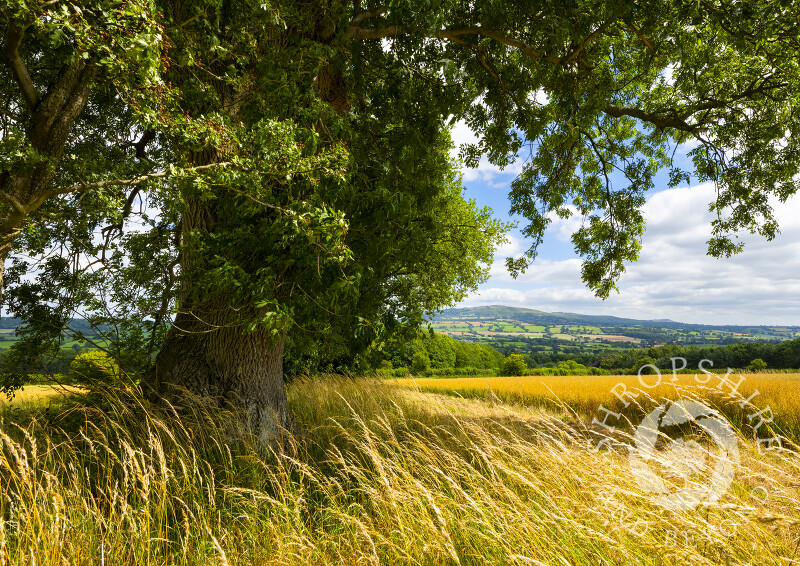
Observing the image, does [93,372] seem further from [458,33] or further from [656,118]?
[656,118]

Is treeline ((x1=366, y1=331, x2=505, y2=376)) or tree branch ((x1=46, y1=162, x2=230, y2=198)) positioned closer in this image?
tree branch ((x1=46, y1=162, x2=230, y2=198))

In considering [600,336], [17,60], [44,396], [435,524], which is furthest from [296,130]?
[600,336]

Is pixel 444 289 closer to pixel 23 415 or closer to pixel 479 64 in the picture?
pixel 479 64

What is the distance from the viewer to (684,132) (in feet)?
29.8

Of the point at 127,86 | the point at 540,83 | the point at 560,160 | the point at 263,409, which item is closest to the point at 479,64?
the point at 540,83

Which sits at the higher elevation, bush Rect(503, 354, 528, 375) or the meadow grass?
the meadow grass

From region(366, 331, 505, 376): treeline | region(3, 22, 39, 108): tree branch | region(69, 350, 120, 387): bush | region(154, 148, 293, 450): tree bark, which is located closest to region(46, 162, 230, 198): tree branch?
region(3, 22, 39, 108): tree branch

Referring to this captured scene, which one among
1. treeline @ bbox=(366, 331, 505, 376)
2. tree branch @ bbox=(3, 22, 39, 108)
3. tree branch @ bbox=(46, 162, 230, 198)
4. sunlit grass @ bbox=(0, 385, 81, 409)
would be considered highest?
tree branch @ bbox=(3, 22, 39, 108)

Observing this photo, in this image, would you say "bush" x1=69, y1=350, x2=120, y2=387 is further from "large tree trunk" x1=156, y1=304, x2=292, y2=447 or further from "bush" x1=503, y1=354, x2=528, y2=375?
"bush" x1=503, y1=354, x2=528, y2=375

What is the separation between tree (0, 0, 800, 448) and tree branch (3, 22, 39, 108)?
3 cm

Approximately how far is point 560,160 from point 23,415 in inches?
457

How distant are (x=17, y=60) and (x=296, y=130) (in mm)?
2924

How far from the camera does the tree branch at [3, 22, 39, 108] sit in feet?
12.5

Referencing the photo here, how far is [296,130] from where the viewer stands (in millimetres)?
4656
